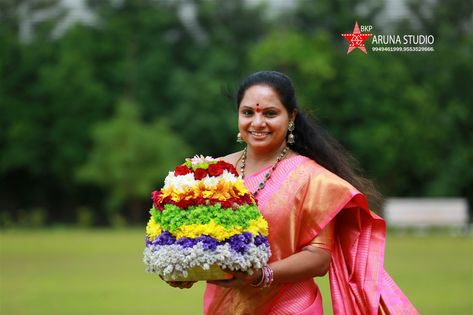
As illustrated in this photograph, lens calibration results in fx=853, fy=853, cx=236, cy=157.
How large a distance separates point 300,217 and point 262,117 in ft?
1.69

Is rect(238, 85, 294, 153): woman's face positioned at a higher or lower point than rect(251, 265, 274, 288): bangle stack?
higher

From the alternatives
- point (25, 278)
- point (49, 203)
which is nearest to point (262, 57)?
point (49, 203)

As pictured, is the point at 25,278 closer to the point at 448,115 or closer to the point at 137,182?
the point at 137,182

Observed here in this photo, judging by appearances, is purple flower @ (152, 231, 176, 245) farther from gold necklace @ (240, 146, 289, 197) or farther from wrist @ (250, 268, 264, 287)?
gold necklace @ (240, 146, 289, 197)

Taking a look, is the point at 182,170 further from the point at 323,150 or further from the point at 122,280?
the point at 122,280

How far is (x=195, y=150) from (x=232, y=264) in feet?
123

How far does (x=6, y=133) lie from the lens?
41094 mm

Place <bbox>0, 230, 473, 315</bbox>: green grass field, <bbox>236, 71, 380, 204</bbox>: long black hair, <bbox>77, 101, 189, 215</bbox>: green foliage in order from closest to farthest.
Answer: <bbox>236, 71, 380, 204</bbox>: long black hair
<bbox>0, 230, 473, 315</bbox>: green grass field
<bbox>77, 101, 189, 215</bbox>: green foliage

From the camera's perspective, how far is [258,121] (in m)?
4.09

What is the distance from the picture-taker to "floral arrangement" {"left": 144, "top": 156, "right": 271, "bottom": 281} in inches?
143

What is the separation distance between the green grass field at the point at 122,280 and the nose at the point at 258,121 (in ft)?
20.8

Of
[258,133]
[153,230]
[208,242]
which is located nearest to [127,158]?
[258,133]

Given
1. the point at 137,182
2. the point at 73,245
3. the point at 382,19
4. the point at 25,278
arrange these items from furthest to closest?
the point at 382,19
the point at 137,182
the point at 73,245
the point at 25,278

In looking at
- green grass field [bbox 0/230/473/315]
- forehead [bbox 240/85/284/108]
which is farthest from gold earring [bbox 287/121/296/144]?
green grass field [bbox 0/230/473/315]
